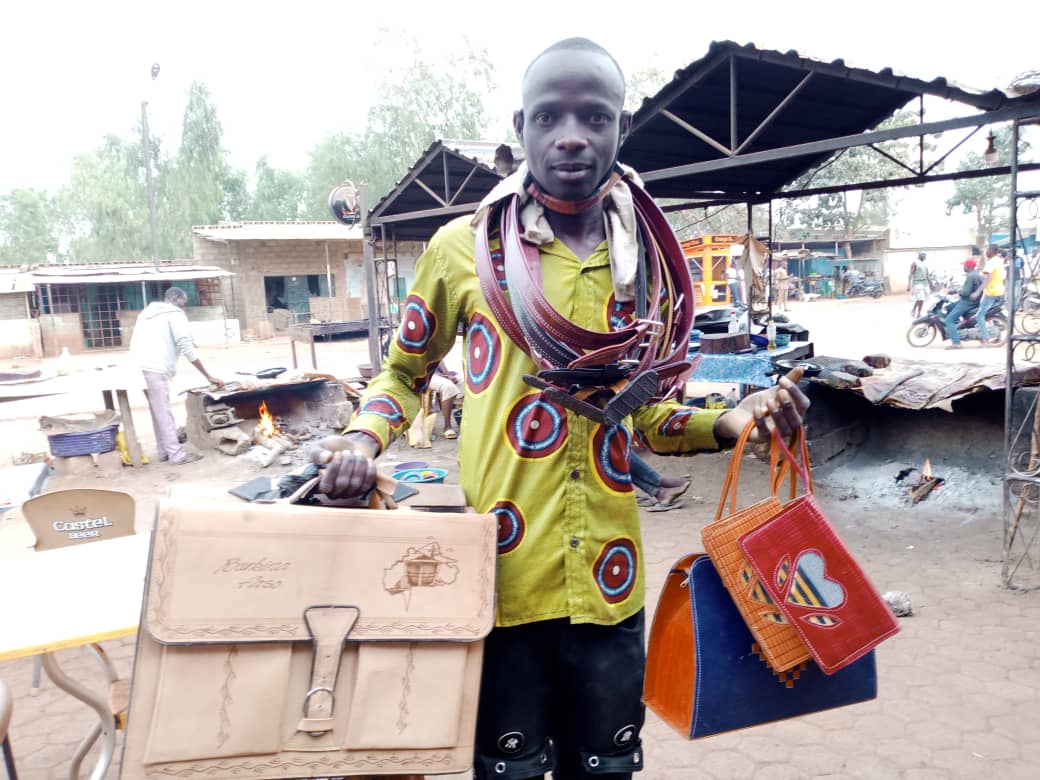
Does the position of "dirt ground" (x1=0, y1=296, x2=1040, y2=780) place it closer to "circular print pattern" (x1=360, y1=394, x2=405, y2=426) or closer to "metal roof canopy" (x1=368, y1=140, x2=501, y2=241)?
"circular print pattern" (x1=360, y1=394, x2=405, y2=426)

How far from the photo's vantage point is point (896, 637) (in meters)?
3.99

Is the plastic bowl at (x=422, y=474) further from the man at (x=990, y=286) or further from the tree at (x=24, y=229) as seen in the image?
the tree at (x=24, y=229)

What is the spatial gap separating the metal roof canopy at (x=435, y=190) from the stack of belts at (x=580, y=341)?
710 cm

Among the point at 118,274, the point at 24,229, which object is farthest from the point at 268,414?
the point at 24,229

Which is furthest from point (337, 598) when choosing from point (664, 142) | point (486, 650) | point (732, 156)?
point (664, 142)

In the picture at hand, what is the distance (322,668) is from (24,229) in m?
42.2

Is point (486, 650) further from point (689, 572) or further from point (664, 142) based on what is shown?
point (664, 142)

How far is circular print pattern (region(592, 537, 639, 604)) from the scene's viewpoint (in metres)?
1.43

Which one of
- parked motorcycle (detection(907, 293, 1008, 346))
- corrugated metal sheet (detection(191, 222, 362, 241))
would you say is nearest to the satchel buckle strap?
parked motorcycle (detection(907, 293, 1008, 346))

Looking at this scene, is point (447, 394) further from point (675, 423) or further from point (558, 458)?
point (558, 458)

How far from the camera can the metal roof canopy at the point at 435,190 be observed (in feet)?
29.1

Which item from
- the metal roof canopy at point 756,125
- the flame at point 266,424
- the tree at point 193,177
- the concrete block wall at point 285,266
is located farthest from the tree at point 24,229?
the metal roof canopy at point 756,125

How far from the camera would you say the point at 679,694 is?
4.90 ft

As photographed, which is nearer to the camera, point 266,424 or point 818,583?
point 818,583
